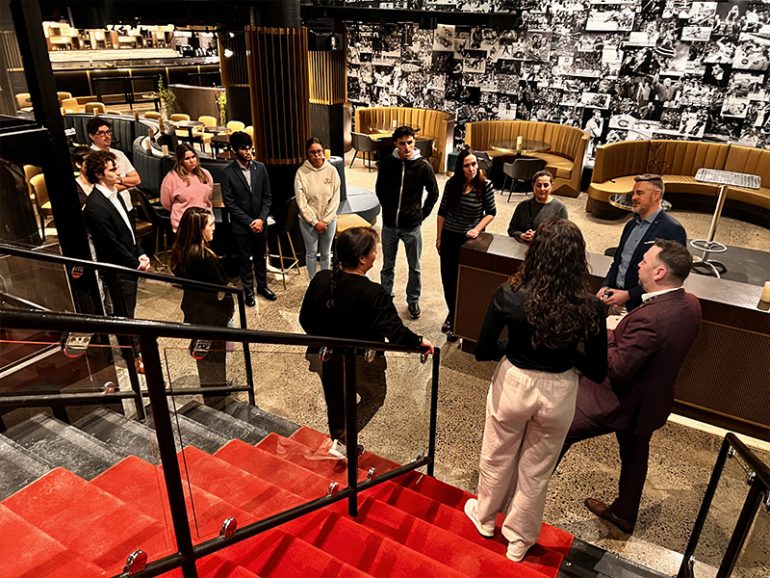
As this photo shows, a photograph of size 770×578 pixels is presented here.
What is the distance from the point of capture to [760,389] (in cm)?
397

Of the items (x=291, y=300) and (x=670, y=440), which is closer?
(x=670, y=440)

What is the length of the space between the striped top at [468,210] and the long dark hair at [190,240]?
6.91 ft

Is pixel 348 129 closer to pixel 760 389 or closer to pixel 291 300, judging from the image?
pixel 291 300

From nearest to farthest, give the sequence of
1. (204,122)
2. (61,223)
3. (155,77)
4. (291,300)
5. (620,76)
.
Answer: (61,223), (291,300), (620,76), (204,122), (155,77)

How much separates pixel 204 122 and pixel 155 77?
8.23 metres

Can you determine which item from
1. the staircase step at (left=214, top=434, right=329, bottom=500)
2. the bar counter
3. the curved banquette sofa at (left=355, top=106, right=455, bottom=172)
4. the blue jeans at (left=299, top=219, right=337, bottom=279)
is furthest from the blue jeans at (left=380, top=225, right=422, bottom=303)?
the curved banquette sofa at (left=355, top=106, right=455, bottom=172)

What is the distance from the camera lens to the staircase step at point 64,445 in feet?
8.89

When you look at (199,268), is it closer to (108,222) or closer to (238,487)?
(108,222)

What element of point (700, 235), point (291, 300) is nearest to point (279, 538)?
point (291, 300)

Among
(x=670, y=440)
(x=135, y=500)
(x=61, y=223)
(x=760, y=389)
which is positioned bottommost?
(x=670, y=440)

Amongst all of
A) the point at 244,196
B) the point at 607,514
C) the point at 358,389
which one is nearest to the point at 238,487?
the point at 358,389

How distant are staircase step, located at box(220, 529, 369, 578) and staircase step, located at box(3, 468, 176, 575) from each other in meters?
0.47

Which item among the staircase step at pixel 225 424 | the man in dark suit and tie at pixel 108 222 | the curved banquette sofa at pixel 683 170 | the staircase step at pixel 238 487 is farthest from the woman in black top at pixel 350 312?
the curved banquette sofa at pixel 683 170

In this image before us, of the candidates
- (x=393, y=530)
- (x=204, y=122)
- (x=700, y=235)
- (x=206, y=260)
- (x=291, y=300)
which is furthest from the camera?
(x=204, y=122)
